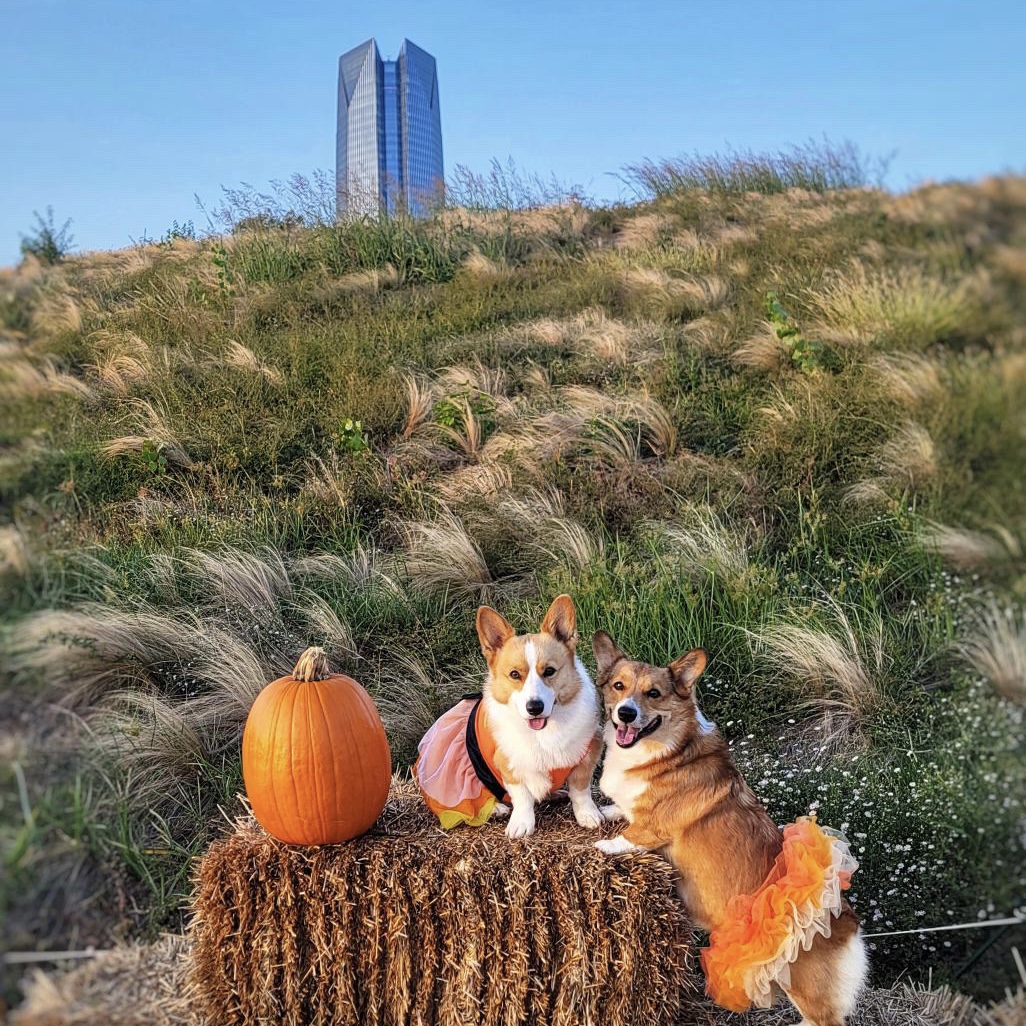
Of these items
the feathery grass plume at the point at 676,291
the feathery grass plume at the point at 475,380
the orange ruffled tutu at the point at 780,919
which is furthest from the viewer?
the feathery grass plume at the point at 676,291

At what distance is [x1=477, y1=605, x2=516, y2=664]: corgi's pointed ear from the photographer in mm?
2939

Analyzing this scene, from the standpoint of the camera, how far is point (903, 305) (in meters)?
2.03

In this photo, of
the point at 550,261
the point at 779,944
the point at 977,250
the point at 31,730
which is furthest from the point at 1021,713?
the point at 550,261

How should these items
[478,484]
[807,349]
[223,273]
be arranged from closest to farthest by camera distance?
[807,349], [478,484], [223,273]

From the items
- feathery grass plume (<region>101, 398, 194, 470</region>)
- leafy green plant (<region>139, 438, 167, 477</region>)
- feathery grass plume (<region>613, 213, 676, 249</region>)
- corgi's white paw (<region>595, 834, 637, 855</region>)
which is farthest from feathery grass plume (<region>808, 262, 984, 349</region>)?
feathery grass plume (<region>613, 213, 676, 249</region>)

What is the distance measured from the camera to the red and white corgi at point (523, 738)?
111 inches

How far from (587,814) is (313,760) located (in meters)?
0.93

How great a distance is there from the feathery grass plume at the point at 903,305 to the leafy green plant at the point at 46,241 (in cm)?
198

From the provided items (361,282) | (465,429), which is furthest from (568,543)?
(361,282)

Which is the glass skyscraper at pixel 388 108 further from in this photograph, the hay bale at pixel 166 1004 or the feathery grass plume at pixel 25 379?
the hay bale at pixel 166 1004

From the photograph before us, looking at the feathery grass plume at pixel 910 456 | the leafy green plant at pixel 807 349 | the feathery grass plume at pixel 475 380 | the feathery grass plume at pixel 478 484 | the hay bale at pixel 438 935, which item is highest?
the feathery grass plume at pixel 475 380

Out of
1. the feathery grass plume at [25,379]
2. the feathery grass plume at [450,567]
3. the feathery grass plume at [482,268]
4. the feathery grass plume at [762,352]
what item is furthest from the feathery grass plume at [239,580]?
the feathery grass plume at [482,268]

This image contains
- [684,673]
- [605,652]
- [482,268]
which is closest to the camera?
[684,673]

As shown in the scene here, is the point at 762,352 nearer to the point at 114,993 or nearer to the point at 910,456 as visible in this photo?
the point at 910,456
